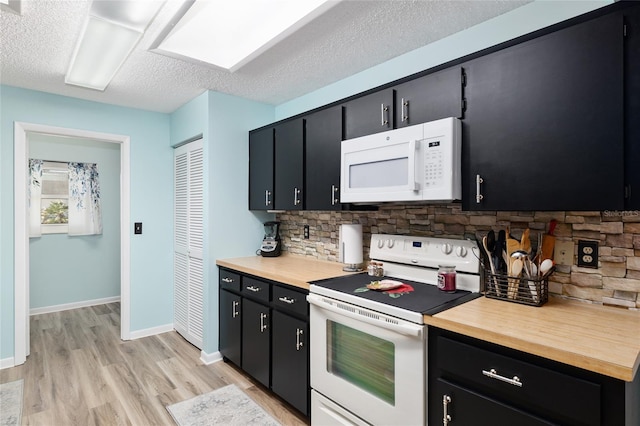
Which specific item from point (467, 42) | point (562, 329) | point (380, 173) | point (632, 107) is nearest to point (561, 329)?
point (562, 329)

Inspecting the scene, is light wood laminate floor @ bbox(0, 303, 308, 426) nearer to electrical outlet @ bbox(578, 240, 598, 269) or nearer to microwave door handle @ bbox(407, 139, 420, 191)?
microwave door handle @ bbox(407, 139, 420, 191)

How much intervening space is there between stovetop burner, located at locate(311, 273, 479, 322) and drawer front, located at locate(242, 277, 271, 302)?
0.55 meters

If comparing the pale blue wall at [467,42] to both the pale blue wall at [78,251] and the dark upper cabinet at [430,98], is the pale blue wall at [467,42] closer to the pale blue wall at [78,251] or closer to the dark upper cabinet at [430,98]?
the dark upper cabinet at [430,98]

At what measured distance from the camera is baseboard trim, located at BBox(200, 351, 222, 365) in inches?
119

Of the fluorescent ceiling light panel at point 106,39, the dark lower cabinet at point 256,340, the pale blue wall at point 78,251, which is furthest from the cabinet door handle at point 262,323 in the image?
the pale blue wall at point 78,251

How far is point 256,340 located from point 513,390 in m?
1.81

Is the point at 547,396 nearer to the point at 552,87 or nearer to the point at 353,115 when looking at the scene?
the point at 552,87

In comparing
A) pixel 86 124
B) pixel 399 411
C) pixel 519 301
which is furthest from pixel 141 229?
pixel 519 301

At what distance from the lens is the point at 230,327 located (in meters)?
2.90

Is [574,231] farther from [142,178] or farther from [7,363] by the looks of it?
[7,363]

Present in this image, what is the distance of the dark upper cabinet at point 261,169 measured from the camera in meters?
3.01

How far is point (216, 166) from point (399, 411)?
244 centimetres

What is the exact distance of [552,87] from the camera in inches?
56.2

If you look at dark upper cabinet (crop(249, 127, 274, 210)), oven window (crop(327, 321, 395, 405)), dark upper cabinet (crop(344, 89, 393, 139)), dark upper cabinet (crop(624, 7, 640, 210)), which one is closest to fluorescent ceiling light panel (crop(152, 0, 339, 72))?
dark upper cabinet (crop(344, 89, 393, 139))
